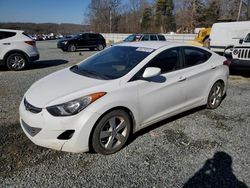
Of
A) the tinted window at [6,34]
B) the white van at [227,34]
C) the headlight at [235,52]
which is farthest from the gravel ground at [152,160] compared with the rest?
the white van at [227,34]

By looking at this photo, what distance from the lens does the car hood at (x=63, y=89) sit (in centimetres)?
315

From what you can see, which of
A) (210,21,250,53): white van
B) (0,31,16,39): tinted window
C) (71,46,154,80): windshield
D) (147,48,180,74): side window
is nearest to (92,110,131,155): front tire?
(71,46,154,80): windshield

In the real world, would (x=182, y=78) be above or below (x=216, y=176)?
above

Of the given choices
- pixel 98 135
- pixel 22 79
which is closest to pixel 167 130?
pixel 98 135

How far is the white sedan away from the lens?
10.1 ft

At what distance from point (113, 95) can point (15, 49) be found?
7769 millimetres

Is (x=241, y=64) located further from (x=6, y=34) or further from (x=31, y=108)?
(x=6, y=34)

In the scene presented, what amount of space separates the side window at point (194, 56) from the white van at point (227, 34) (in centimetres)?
822

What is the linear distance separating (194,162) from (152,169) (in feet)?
1.97

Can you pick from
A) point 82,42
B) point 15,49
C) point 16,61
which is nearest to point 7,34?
point 15,49

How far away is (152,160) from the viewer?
3.29m

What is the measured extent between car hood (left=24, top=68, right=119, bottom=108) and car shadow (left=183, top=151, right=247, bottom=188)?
1.58 metres

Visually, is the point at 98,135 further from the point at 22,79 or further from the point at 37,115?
the point at 22,79

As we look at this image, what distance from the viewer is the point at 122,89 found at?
336 centimetres
